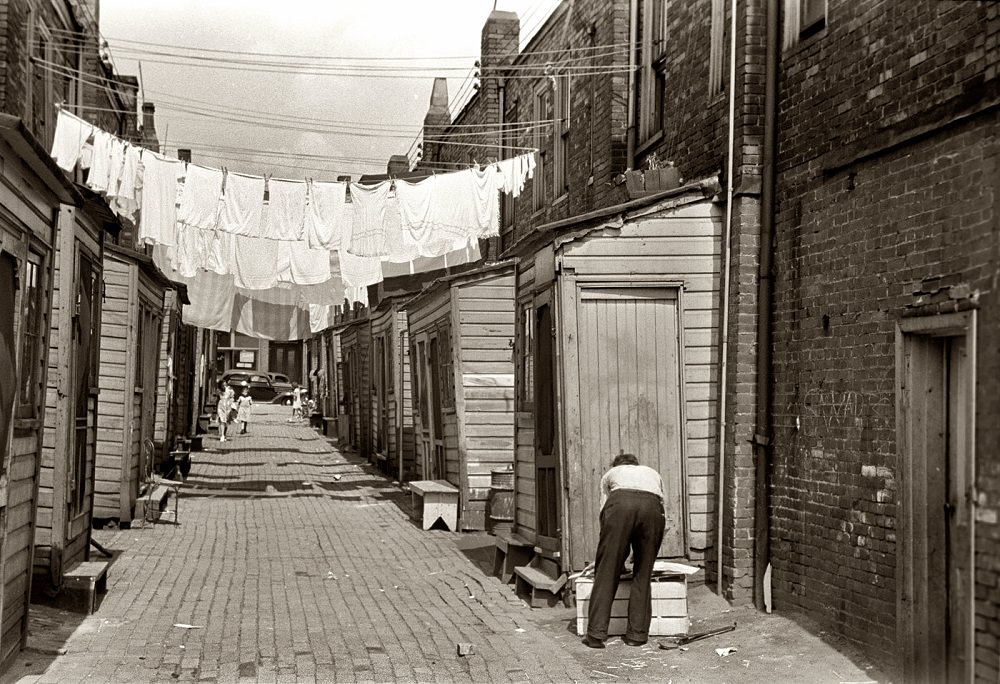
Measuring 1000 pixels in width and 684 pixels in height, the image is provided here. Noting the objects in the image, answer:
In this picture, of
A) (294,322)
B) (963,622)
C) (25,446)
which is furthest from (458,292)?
(294,322)

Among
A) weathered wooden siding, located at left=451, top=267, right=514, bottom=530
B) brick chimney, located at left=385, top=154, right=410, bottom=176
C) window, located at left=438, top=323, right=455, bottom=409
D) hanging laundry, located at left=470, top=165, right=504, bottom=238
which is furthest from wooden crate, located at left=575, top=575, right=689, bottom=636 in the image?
brick chimney, located at left=385, top=154, right=410, bottom=176

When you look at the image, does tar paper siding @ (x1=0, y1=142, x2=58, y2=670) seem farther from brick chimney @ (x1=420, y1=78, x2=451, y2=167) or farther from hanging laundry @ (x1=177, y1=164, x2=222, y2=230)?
brick chimney @ (x1=420, y1=78, x2=451, y2=167)

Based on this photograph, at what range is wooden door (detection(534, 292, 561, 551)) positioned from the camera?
11.1 meters

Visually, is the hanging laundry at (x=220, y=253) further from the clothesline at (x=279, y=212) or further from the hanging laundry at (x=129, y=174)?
the hanging laundry at (x=129, y=174)

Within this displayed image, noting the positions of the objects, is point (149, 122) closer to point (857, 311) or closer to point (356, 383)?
point (356, 383)

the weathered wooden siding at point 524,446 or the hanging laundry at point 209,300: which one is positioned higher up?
the hanging laundry at point 209,300

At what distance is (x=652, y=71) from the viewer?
43.9ft

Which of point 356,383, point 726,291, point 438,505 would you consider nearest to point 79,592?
point 726,291

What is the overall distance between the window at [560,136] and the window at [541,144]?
58 cm

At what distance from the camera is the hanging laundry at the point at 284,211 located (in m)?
18.1

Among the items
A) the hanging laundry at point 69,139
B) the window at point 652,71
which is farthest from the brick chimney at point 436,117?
the window at point 652,71

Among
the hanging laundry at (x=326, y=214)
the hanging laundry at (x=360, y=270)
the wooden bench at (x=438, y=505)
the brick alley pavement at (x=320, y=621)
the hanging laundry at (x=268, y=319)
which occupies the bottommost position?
the brick alley pavement at (x=320, y=621)

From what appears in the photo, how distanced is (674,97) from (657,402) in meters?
3.70

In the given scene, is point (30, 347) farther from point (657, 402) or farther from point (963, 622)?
point (963, 622)
